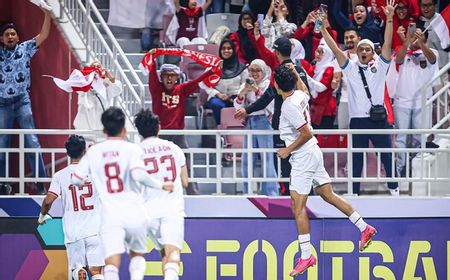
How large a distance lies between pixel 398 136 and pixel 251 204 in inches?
91.0

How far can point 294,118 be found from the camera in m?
15.3

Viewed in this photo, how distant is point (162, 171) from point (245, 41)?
5143mm

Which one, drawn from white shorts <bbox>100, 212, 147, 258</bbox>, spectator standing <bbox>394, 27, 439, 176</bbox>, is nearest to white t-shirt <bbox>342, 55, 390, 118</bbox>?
spectator standing <bbox>394, 27, 439, 176</bbox>

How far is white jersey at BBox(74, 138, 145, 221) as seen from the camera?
43.4 feet

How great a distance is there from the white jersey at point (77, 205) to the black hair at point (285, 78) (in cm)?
239

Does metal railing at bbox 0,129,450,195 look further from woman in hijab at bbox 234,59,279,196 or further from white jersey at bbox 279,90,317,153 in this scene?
white jersey at bbox 279,90,317,153

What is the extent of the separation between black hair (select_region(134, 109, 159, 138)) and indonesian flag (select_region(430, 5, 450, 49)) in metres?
6.49

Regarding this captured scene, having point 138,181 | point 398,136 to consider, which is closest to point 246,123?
point 398,136

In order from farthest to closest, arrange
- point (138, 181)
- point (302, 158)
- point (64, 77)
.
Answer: point (64, 77) → point (302, 158) → point (138, 181)

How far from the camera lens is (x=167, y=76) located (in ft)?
56.4

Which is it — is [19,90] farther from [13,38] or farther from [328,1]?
[328,1]

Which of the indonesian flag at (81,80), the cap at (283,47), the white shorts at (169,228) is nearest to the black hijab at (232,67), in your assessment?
the indonesian flag at (81,80)

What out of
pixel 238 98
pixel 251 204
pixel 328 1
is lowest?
pixel 251 204

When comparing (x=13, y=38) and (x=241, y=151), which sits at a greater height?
(x=13, y=38)
